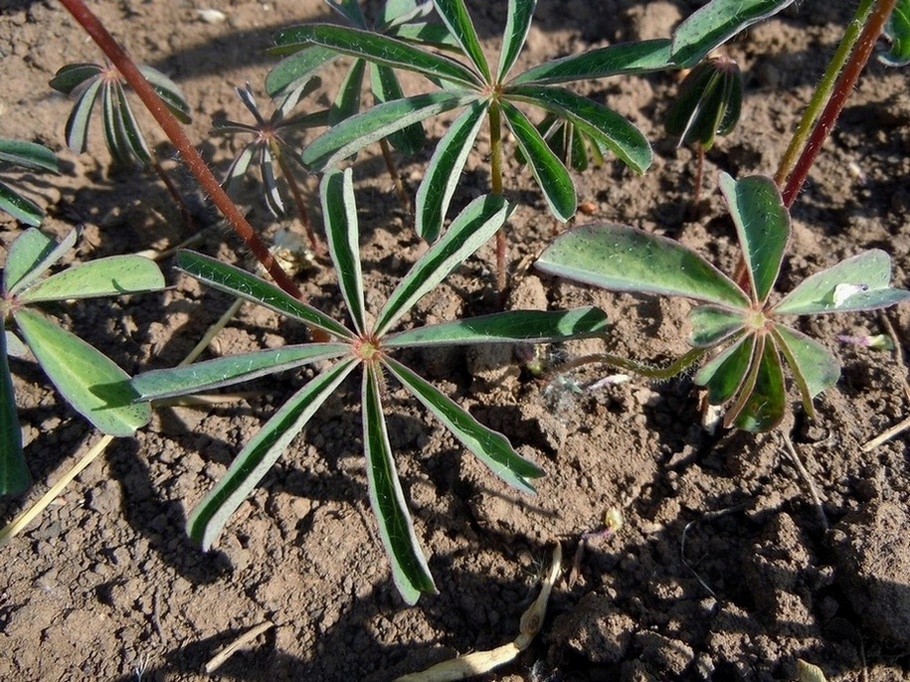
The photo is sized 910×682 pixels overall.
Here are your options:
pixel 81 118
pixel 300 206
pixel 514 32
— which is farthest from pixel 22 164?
pixel 514 32

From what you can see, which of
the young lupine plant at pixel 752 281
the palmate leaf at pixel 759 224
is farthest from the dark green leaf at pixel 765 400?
the palmate leaf at pixel 759 224

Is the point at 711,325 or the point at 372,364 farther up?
the point at 711,325

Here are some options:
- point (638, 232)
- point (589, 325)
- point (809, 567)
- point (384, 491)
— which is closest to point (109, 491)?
point (384, 491)

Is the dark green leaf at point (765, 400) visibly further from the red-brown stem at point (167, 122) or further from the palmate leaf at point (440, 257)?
the red-brown stem at point (167, 122)

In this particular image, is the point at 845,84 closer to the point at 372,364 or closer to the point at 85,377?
the point at 372,364

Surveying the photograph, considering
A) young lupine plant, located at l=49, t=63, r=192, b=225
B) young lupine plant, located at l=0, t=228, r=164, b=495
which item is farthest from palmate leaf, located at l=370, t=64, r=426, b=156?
young lupine plant, located at l=0, t=228, r=164, b=495

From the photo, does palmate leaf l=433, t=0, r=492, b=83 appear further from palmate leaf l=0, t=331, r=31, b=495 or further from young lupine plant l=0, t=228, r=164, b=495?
palmate leaf l=0, t=331, r=31, b=495

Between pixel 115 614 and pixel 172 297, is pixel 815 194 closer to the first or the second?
pixel 172 297
